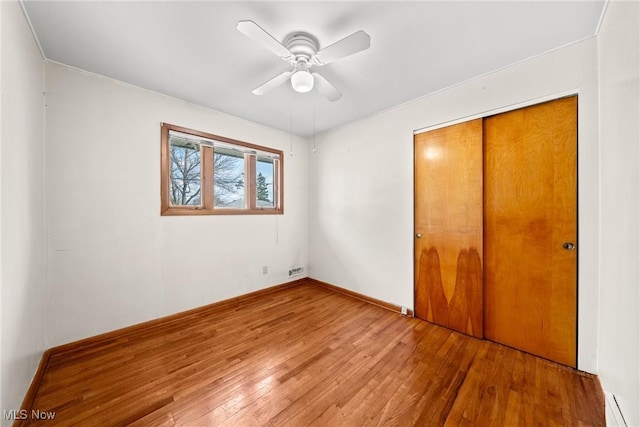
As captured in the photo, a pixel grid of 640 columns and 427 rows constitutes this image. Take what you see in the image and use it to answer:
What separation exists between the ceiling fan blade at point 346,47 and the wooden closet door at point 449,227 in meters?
1.45

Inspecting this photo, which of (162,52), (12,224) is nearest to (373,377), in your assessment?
(12,224)

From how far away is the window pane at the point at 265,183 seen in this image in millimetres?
3481

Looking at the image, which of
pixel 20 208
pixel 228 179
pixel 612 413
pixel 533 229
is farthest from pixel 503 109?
pixel 20 208

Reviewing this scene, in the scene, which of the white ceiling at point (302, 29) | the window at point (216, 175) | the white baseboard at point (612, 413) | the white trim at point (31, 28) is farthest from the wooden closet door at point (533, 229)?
the white trim at point (31, 28)

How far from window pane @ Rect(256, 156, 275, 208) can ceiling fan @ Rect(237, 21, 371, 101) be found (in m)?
1.70

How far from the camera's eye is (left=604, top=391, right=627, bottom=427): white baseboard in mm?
1165

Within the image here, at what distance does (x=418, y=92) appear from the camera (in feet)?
7.98

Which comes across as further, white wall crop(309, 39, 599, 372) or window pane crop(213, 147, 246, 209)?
window pane crop(213, 147, 246, 209)

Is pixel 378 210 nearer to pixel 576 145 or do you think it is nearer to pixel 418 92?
pixel 418 92

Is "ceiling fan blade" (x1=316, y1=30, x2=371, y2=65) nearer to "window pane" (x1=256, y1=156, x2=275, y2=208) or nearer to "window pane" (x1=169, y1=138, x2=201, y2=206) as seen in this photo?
"window pane" (x1=169, y1=138, x2=201, y2=206)

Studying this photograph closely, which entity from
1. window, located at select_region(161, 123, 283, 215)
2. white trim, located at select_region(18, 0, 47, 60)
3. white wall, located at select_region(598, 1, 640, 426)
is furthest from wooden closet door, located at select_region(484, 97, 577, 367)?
white trim, located at select_region(18, 0, 47, 60)

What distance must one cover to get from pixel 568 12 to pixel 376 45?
3.89 feet

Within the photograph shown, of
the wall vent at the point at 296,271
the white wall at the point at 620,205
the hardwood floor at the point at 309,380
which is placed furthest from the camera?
the wall vent at the point at 296,271

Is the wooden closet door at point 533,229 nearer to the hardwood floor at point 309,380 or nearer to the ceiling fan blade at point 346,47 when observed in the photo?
the hardwood floor at point 309,380
